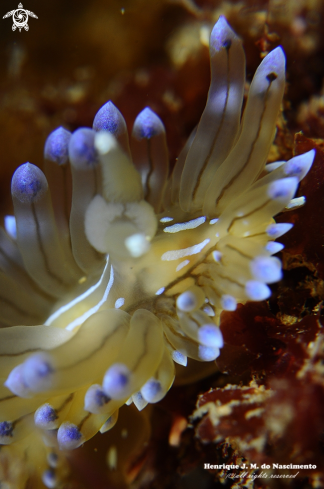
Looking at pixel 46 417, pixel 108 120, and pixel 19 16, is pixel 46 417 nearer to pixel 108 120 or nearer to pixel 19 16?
pixel 108 120

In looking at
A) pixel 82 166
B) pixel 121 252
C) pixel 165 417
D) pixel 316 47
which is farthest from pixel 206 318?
pixel 316 47

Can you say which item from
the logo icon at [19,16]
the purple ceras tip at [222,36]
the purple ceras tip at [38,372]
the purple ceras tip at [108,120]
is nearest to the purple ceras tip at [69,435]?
the purple ceras tip at [38,372]

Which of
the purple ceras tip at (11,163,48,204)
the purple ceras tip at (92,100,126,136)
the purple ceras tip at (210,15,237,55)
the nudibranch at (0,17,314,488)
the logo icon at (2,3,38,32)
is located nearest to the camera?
the nudibranch at (0,17,314,488)

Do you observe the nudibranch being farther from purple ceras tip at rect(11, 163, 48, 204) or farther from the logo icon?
A: the logo icon

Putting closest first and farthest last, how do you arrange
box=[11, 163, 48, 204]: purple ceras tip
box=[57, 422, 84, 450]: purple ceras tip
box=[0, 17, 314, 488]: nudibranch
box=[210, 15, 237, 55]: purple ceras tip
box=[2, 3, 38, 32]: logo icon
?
box=[0, 17, 314, 488]: nudibranch → box=[57, 422, 84, 450]: purple ceras tip → box=[210, 15, 237, 55]: purple ceras tip → box=[11, 163, 48, 204]: purple ceras tip → box=[2, 3, 38, 32]: logo icon

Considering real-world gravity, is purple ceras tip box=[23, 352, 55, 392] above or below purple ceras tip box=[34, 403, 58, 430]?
above

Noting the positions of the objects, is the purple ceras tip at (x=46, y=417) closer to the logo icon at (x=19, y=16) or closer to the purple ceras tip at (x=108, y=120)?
the purple ceras tip at (x=108, y=120)

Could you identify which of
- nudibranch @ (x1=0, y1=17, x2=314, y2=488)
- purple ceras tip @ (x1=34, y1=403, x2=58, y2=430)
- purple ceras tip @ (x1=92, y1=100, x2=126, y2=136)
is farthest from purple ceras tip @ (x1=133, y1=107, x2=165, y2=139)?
purple ceras tip @ (x1=34, y1=403, x2=58, y2=430)
